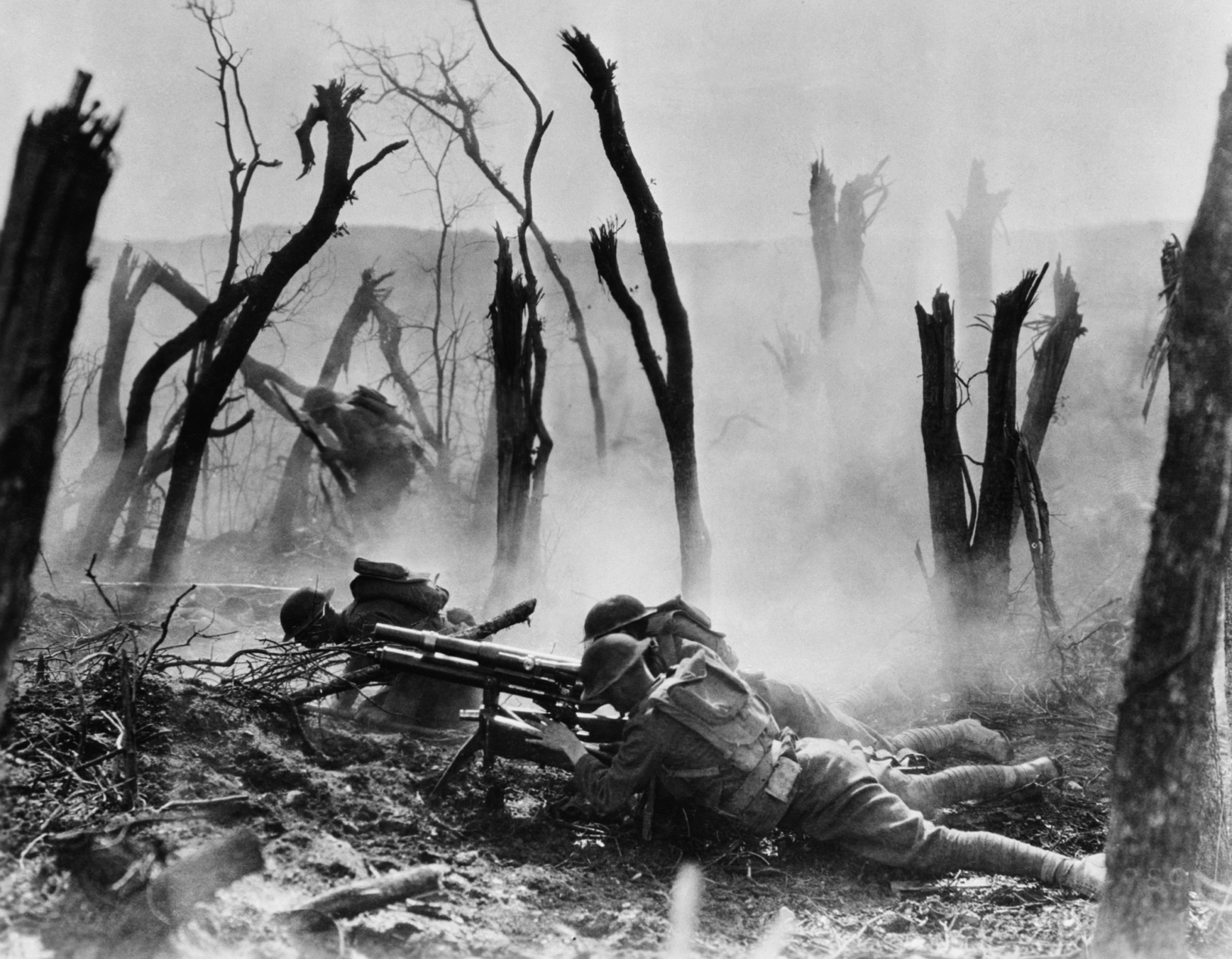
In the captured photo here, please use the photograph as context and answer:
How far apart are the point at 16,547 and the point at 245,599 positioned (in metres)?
8.56

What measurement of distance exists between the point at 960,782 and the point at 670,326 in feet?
17.6

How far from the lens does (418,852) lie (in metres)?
4.45

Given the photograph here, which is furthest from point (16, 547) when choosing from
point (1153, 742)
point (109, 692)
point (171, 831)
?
point (1153, 742)

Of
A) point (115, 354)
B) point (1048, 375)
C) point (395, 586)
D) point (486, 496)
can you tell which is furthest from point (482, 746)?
point (115, 354)

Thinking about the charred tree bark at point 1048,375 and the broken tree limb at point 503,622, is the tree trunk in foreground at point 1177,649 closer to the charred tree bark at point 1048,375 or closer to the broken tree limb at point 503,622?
the broken tree limb at point 503,622

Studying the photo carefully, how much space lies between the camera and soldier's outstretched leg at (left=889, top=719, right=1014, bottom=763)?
6.16 metres

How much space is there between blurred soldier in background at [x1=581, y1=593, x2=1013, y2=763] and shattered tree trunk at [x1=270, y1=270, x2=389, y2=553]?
10.0 metres

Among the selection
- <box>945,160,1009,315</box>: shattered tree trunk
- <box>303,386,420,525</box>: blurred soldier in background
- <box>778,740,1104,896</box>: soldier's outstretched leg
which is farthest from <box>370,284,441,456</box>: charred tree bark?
<box>945,160,1009,315</box>: shattered tree trunk

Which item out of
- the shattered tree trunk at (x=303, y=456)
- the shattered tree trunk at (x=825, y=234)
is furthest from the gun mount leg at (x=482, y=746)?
the shattered tree trunk at (x=825, y=234)

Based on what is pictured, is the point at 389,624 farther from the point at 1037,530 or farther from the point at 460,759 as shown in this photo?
the point at 1037,530

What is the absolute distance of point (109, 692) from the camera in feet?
15.2

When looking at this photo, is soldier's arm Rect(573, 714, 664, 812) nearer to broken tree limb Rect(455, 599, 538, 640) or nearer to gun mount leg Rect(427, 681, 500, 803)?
gun mount leg Rect(427, 681, 500, 803)

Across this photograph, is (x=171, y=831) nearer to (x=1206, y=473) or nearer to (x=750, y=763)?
(x=750, y=763)

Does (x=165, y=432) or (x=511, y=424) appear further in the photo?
(x=165, y=432)
